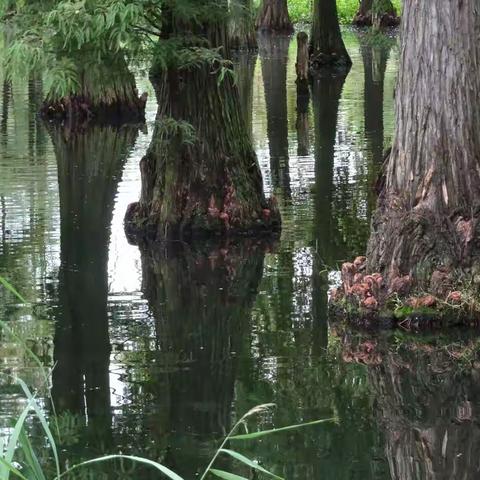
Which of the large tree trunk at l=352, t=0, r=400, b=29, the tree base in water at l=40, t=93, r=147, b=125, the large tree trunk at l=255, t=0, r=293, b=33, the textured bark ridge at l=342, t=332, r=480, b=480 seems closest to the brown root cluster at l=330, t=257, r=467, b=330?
the textured bark ridge at l=342, t=332, r=480, b=480

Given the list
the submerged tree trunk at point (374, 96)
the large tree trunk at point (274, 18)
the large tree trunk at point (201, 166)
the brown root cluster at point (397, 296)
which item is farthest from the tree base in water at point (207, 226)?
the large tree trunk at point (274, 18)

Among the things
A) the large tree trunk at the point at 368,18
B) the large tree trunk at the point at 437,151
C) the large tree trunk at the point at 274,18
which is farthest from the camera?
the large tree trunk at the point at 274,18

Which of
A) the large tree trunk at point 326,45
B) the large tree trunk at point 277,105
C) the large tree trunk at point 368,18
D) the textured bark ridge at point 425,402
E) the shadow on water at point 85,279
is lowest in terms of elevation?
the textured bark ridge at point 425,402

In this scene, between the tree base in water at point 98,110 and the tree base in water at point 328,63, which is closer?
the tree base in water at point 98,110

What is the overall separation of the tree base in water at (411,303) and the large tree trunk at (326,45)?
21313 mm

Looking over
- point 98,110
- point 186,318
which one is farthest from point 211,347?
point 98,110

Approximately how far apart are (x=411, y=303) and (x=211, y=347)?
1.45m

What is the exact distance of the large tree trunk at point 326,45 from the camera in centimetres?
2994

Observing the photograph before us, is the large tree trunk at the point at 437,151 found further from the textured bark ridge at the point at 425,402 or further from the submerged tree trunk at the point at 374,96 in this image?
the submerged tree trunk at the point at 374,96

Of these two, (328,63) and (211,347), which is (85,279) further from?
(328,63)

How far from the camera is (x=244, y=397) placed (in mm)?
7488

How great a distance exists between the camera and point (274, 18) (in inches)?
1756

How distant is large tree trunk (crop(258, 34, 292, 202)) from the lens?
15.7m

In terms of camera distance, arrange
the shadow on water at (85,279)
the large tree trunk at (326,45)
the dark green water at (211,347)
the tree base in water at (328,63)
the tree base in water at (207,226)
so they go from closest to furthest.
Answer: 1. the dark green water at (211,347)
2. the shadow on water at (85,279)
3. the tree base in water at (207,226)
4. the large tree trunk at (326,45)
5. the tree base in water at (328,63)
